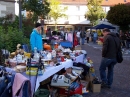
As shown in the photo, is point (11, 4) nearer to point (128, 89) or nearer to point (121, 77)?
point (121, 77)

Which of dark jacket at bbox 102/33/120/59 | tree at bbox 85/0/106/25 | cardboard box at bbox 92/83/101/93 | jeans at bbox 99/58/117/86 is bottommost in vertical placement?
cardboard box at bbox 92/83/101/93

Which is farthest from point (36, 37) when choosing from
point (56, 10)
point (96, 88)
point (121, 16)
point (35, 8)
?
point (56, 10)

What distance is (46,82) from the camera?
5953 millimetres

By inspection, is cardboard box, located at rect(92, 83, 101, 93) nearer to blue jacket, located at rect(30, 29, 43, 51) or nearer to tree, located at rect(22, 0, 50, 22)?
blue jacket, located at rect(30, 29, 43, 51)

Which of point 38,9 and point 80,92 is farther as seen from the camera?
point 38,9

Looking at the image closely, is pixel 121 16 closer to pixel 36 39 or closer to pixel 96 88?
pixel 36 39

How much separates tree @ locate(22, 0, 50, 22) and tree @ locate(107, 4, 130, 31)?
13079mm

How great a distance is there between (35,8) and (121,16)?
46.9 feet

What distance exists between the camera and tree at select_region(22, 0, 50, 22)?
18234 millimetres

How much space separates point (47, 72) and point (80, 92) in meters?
Answer: 1.39

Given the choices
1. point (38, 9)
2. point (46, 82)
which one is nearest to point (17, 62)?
point (46, 82)

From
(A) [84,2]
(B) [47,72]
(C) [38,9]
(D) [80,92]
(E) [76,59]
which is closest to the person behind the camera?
(B) [47,72]

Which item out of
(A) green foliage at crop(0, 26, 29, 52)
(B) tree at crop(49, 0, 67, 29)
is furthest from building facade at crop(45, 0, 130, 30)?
(A) green foliage at crop(0, 26, 29, 52)

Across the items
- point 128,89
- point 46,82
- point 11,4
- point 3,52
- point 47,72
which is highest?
point 11,4
